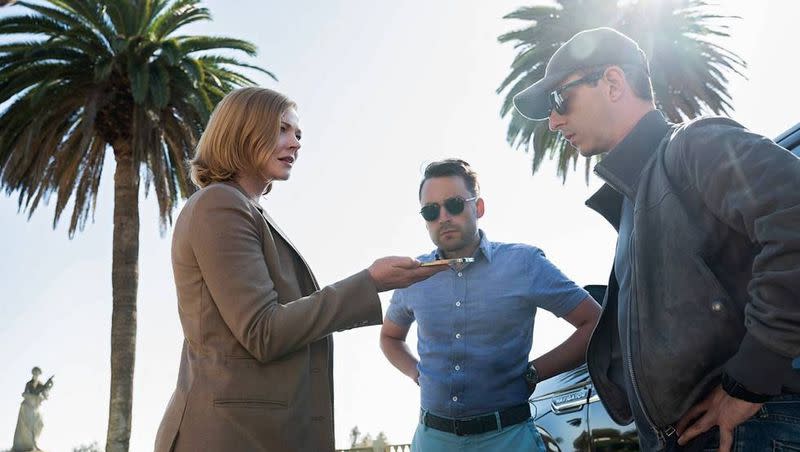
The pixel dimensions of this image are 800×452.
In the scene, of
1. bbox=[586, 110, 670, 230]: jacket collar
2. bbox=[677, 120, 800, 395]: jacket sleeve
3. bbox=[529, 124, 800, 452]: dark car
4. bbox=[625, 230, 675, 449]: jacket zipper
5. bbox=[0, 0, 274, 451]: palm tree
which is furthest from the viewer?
bbox=[0, 0, 274, 451]: palm tree

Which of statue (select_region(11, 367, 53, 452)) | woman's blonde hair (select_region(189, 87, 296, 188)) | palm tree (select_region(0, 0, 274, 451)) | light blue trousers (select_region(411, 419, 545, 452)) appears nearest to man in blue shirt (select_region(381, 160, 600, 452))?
light blue trousers (select_region(411, 419, 545, 452))

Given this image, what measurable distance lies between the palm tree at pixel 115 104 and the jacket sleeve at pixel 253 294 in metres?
12.6

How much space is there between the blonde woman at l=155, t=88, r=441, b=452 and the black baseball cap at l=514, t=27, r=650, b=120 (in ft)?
2.55

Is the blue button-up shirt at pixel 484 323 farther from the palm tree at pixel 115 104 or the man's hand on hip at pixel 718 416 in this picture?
the palm tree at pixel 115 104

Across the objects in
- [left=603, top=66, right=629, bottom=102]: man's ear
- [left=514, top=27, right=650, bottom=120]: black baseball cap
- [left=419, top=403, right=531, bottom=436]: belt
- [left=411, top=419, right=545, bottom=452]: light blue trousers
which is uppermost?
[left=514, top=27, right=650, bottom=120]: black baseball cap

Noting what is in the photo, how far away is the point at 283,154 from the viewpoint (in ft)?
7.88

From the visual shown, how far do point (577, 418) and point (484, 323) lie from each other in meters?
0.57

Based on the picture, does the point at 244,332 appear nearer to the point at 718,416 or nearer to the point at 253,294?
the point at 253,294

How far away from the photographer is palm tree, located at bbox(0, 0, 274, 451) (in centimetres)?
1458

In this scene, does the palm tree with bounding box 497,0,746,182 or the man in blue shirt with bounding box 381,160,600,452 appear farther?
the palm tree with bounding box 497,0,746,182

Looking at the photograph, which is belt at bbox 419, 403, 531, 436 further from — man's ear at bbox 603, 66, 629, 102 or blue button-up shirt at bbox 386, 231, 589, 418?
man's ear at bbox 603, 66, 629, 102

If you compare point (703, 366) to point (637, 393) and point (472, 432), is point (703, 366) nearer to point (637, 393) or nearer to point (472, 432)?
point (637, 393)

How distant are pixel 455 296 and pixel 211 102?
12.6 meters

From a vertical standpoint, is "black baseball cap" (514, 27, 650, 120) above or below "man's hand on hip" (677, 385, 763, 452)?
above
